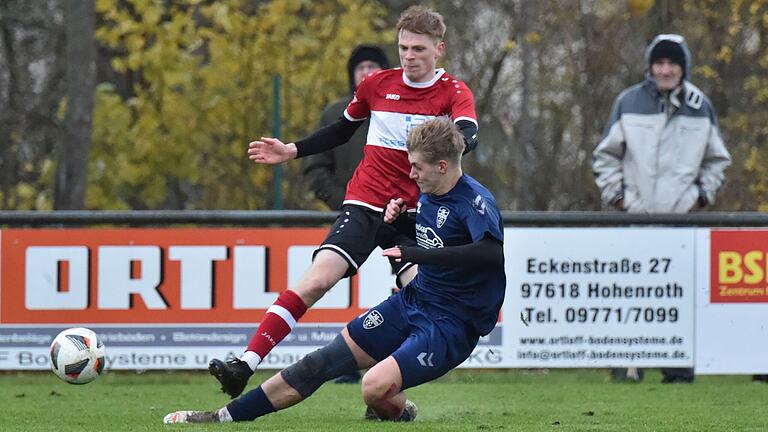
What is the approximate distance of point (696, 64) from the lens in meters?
15.5

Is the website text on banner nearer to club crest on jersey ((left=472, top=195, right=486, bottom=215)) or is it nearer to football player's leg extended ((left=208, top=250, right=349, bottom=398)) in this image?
football player's leg extended ((left=208, top=250, right=349, bottom=398))

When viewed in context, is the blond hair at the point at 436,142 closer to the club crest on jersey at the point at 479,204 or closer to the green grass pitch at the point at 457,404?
the club crest on jersey at the point at 479,204

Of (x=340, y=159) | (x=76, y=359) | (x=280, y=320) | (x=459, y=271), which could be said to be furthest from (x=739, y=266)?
(x=76, y=359)

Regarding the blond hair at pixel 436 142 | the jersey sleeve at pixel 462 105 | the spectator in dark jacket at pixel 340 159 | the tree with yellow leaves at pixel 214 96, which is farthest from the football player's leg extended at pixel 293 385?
the tree with yellow leaves at pixel 214 96

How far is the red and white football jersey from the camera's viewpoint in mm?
7672

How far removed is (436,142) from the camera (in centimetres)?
662

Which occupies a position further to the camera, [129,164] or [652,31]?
[652,31]

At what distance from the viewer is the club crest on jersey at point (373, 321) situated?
6.95 metres

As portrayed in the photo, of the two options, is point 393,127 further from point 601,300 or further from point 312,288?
point 601,300

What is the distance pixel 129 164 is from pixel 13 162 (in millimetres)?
2775

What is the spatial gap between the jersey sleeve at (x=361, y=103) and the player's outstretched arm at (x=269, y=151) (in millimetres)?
464

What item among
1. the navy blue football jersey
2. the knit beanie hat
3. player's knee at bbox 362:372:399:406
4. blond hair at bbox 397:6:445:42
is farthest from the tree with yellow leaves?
player's knee at bbox 362:372:399:406

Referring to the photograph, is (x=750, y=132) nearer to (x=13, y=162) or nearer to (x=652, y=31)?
(x=652, y=31)

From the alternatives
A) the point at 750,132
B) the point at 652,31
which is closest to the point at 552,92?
the point at 652,31
